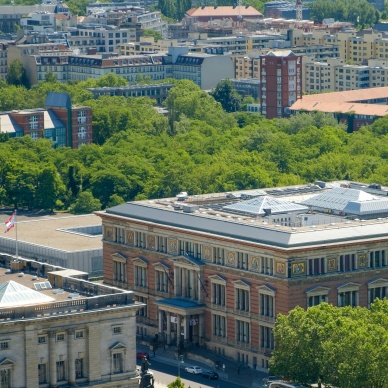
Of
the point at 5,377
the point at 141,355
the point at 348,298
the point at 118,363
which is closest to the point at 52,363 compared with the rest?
the point at 5,377

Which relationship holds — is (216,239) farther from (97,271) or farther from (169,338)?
(97,271)

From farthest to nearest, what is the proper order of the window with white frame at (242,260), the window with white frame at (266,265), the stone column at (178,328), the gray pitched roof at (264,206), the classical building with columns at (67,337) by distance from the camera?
the gray pitched roof at (264,206) < the stone column at (178,328) < the window with white frame at (242,260) < the window with white frame at (266,265) < the classical building with columns at (67,337)

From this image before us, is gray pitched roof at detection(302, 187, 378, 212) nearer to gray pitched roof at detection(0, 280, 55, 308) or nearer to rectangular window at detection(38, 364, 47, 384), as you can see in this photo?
gray pitched roof at detection(0, 280, 55, 308)

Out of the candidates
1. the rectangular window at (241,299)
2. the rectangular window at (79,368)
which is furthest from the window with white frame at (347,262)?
the rectangular window at (79,368)

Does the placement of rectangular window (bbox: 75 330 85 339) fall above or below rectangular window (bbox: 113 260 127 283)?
above

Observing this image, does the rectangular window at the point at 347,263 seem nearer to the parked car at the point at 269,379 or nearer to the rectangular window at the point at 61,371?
the parked car at the point at 269,379

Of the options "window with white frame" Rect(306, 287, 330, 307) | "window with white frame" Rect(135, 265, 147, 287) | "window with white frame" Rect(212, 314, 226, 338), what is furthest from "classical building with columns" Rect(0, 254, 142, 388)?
"window with white frame" Rect(135, 265, 147, 287)
